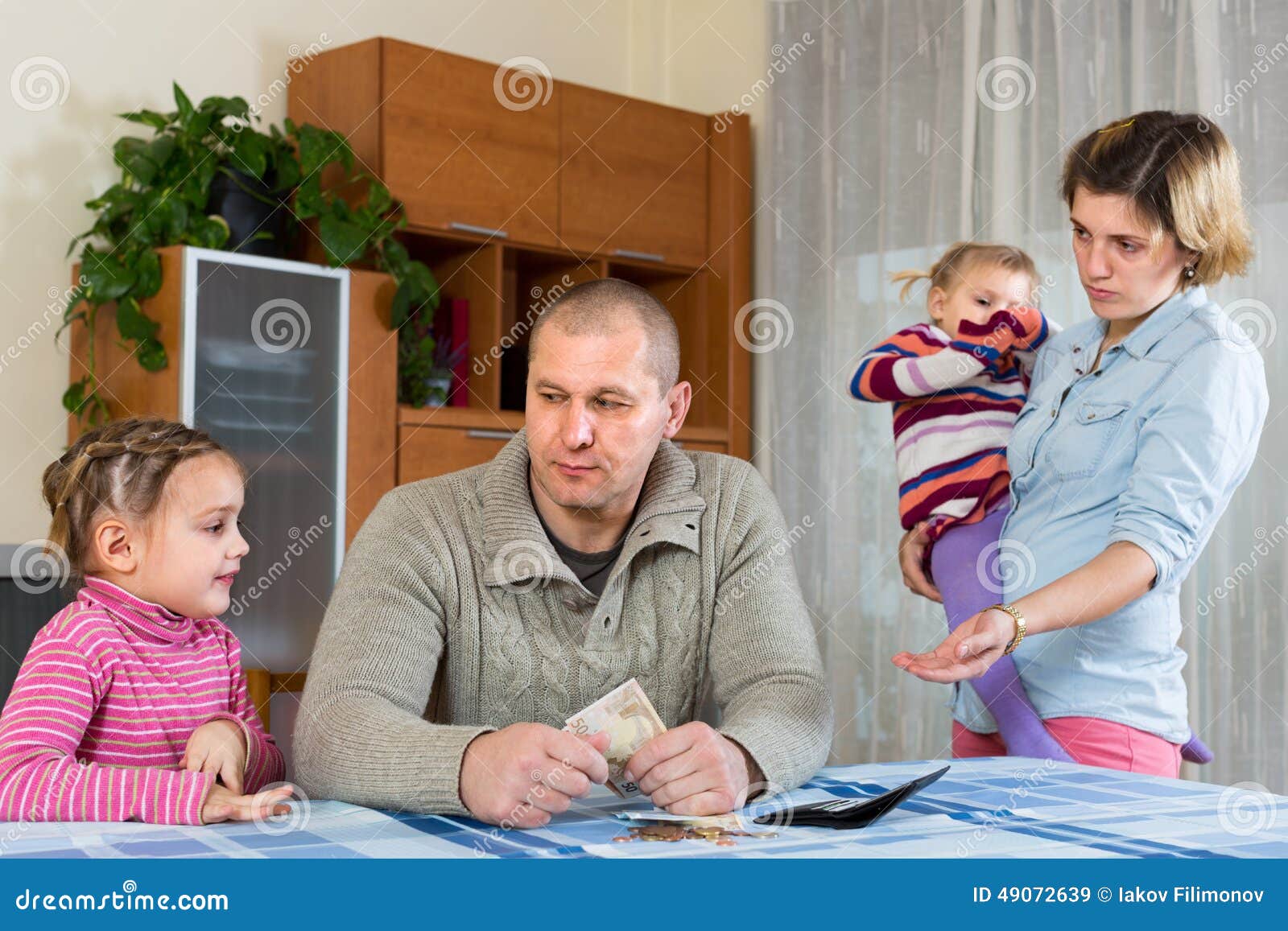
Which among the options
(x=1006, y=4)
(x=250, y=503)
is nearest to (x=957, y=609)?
(x=250, y=503)

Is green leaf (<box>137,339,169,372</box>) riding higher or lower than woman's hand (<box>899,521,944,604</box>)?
higher

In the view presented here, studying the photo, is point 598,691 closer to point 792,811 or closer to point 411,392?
point 792,811

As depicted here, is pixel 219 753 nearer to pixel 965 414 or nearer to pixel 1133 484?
pixel 1133 484

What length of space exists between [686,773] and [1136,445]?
89cm

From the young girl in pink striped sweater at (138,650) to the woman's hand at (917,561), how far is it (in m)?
1.13

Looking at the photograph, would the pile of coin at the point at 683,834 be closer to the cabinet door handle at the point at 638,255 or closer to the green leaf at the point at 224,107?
the green leaf at the point at 224,107

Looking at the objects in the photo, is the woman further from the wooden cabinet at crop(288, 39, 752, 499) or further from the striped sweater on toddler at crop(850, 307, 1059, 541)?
the wooden cabinet at crop(288, 39, 752, 499)

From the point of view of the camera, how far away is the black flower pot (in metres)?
3.76

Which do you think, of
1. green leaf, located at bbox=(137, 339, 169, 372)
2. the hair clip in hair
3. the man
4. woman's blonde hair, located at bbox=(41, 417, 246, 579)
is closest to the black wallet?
the man

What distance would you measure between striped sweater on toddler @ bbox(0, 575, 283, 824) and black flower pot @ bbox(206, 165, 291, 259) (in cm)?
229

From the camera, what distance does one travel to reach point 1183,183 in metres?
1.88

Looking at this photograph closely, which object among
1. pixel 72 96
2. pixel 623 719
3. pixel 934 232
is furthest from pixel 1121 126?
pixel 72 96

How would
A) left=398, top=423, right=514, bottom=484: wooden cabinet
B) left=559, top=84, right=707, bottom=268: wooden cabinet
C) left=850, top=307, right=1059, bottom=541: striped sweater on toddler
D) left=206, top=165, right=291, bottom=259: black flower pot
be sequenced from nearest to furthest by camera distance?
left=850, top=307, right=1059, bottom=541: striped sweater on toddler < left=206, top=165, right=291, bottom=259: black flower pot < left=398, top=423, right=514, bottom=484: wooden cabinet < left=559, top=84, right=707, bottom=268: wooden cabinet
